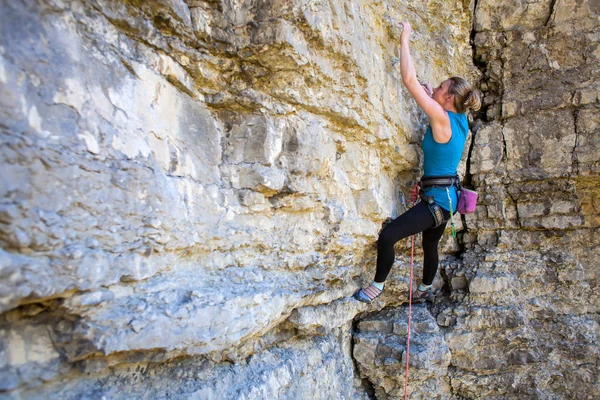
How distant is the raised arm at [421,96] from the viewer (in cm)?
321

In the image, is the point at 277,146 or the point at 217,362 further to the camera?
the point at 277,146

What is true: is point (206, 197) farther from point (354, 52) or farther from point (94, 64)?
point (354, 52)

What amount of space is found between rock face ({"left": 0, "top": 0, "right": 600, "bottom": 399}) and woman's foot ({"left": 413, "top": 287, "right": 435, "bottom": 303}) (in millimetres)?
120

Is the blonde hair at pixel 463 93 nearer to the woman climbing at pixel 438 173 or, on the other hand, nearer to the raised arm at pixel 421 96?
the woman climbing at pixel 438 173

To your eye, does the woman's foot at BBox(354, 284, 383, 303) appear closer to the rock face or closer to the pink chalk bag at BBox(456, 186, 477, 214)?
the rock face

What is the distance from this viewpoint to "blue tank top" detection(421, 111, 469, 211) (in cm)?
348

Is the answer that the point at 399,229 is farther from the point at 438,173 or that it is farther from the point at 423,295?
the point at 423,295

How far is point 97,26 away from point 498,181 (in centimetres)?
391

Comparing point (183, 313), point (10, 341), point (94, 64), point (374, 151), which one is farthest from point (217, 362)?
point (374, 151)

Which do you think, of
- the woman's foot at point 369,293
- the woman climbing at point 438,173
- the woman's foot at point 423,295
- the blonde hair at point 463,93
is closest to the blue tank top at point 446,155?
the woman climbing at point 438,173

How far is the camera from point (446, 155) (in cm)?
351

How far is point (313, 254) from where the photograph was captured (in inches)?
119

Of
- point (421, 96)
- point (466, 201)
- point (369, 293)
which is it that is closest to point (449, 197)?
point (466, 201)

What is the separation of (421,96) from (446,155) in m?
0.61
